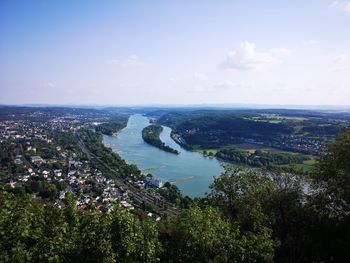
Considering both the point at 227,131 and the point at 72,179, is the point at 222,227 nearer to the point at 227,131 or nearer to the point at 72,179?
the point at 72,179

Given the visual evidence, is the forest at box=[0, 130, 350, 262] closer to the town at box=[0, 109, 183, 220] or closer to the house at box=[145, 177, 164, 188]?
the town at box=[0, 109, 183, 220]

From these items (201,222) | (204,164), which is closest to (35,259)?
(201,222)

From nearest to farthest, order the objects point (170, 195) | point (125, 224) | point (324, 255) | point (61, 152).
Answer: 1. point (125, 224)
2. point (324, 255)
3. point (170, 195)
4. point (61, 152)

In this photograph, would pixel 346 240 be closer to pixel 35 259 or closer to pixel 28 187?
pixel 35 259

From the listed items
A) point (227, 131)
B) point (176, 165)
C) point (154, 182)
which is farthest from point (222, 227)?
point (227, 131)

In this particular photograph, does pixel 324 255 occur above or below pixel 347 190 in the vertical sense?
below

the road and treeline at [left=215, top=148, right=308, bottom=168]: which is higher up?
treeline at [left=215, top=148, right=308, bottom=168]

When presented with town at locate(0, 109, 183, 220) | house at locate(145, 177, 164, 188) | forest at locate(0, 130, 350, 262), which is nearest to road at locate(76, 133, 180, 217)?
town at locate(0, 109, 183, 220)
